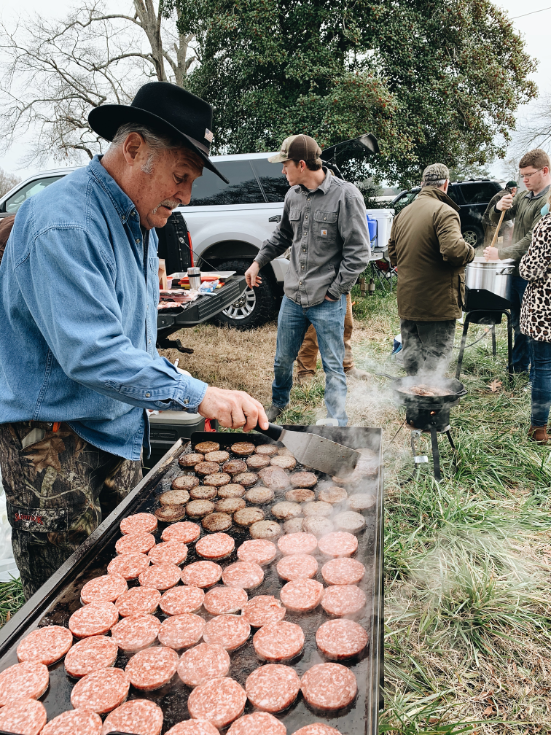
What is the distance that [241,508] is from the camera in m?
2.32

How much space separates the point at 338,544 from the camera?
205 centimetres

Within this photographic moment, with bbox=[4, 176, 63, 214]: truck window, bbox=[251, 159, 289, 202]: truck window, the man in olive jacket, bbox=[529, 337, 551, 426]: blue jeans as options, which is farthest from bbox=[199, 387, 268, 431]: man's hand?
bbox=[4, 176, 63, 214]: truck window

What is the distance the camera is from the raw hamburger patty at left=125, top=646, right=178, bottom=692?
1437mm

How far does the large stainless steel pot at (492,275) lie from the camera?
18.4ft

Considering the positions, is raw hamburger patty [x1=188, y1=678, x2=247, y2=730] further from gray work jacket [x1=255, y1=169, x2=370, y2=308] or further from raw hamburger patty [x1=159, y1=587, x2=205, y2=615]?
gray work jacket [x1=255, y1=169, x2=370, y2=308]

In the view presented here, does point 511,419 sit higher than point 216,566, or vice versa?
point 216,566

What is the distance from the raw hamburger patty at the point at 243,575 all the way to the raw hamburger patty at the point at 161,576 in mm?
200

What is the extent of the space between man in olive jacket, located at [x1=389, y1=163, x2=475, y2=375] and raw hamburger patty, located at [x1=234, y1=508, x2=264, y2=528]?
Result: 129 inches

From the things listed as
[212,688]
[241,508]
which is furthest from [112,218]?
[212,688]

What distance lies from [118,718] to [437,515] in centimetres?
272

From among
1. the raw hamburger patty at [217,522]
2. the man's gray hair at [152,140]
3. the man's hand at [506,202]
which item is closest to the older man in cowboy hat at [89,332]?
the man's gray hair at [152,140]

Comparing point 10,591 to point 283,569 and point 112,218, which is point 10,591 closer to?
point 283,569

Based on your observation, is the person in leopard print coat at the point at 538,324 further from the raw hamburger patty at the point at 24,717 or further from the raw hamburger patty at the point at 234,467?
the raw hamburger patty at the point at 24,717

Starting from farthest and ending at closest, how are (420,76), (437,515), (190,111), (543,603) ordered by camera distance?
1. (420,76)
2. (437,515)
3. (543,603)
4. (190,111)
